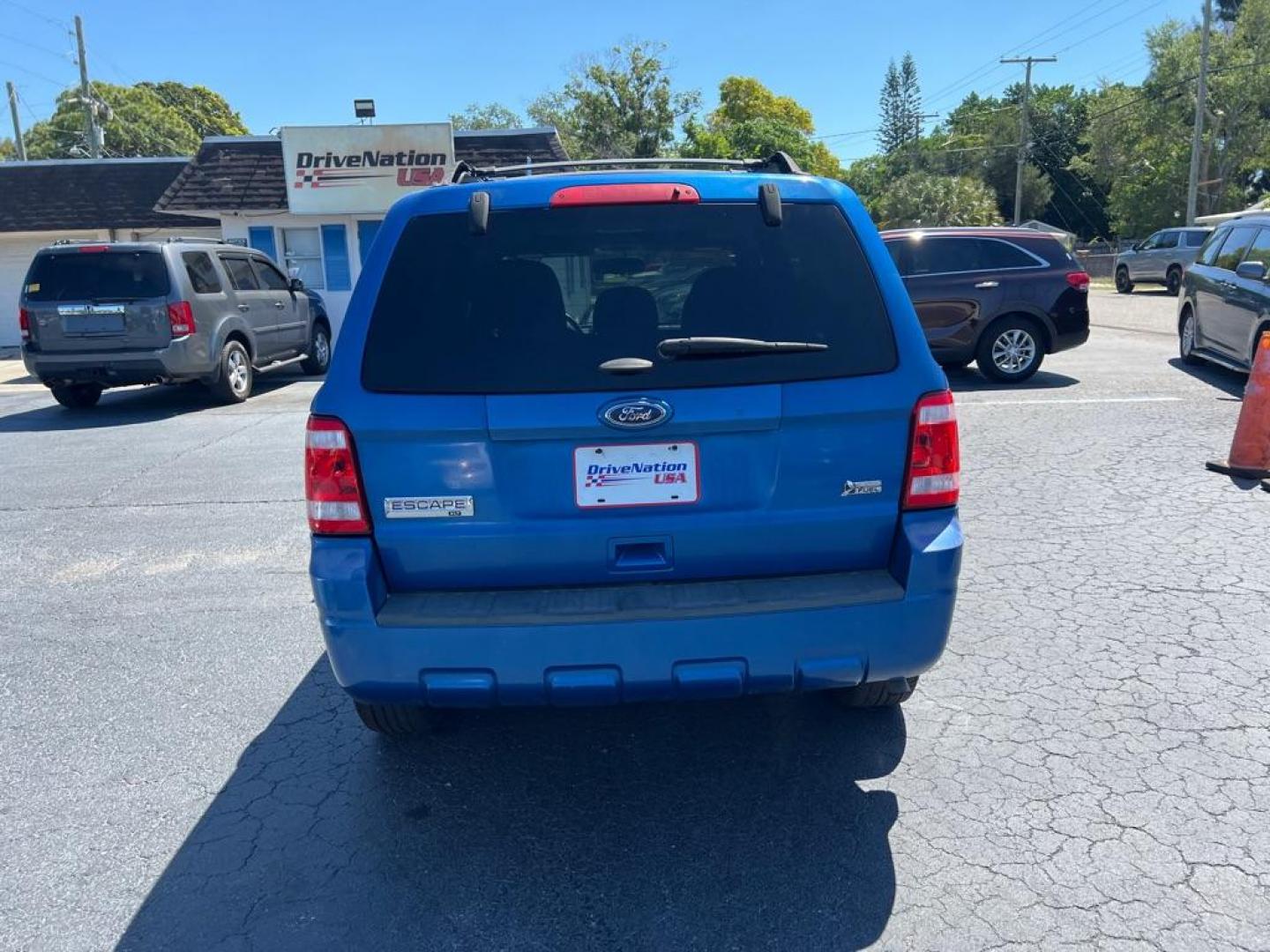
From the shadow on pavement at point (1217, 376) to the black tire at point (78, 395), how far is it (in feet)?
42.0

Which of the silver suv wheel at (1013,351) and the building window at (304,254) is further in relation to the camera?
the building window at (304,254)

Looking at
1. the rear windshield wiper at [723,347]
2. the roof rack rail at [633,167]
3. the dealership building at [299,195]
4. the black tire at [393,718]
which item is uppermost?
the dealership building at [299,195]

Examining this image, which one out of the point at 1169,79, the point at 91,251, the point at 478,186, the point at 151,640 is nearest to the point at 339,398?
the point at 478,186

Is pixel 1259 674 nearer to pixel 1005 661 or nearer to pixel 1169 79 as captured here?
pixel 1005 661

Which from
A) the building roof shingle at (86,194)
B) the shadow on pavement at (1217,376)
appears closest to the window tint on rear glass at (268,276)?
the building roof shingle at (86,194)

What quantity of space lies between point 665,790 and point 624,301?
5.36 ft

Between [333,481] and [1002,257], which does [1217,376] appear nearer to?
[1002,257]

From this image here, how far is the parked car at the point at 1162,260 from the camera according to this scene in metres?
27.0

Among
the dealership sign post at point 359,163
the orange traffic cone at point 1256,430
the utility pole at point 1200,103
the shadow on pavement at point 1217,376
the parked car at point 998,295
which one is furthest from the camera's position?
the utility pole at point 1200,103

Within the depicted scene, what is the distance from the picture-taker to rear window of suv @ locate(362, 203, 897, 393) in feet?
9.23

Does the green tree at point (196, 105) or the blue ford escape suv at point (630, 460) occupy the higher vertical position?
the green tree at point (196, 105)

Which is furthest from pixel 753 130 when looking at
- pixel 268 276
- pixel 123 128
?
pixel 268 276

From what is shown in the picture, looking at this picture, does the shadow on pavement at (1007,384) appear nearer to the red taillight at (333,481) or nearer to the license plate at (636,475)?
the license plate at (636,475)

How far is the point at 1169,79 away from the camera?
48.0 metres
